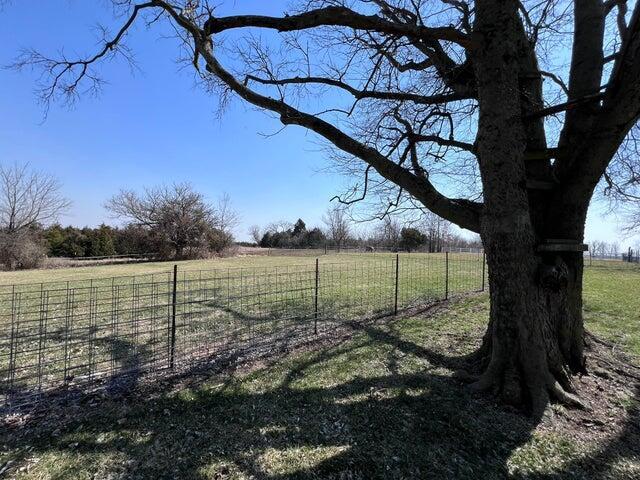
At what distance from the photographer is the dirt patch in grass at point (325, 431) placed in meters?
2.59

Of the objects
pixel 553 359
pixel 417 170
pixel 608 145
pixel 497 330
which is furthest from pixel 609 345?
pixel 417 170

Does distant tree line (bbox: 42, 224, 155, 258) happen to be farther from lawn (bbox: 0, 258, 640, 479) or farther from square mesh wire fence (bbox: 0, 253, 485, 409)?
lawn (bbox: 0, 258, 640, 479)

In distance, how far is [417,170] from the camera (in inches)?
225

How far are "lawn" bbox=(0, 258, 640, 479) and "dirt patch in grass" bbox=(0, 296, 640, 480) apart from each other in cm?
1

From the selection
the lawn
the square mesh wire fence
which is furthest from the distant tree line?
the lawn

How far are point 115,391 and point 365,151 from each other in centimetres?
393

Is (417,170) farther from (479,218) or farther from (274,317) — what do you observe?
(274,317)

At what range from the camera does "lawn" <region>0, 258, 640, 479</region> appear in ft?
8.50

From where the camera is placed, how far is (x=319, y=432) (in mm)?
3064

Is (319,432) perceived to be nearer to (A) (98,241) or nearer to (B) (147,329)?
(B) (147,329)

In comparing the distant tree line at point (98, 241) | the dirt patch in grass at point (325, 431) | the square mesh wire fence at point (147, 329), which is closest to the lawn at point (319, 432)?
the dirt patch in grass at point (325, 431)

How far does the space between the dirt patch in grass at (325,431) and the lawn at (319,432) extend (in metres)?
0.01

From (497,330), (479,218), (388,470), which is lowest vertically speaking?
(388,470)

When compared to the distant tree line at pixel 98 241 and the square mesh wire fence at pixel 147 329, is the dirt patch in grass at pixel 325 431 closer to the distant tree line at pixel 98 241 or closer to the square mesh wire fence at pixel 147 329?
the square mesh wire fence at pixel 147 329
